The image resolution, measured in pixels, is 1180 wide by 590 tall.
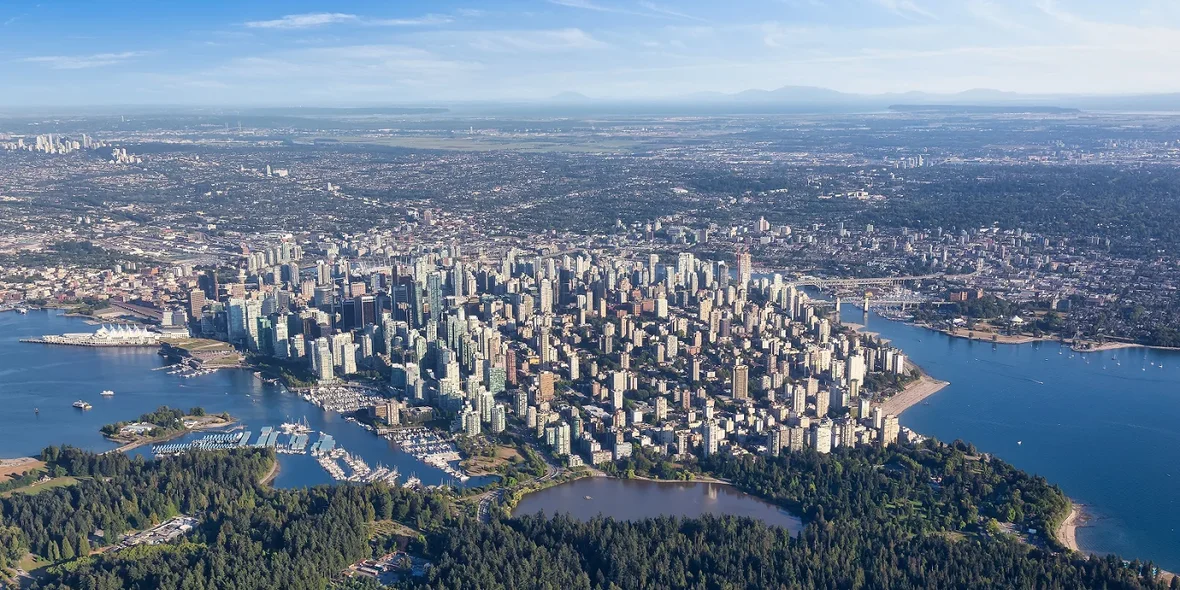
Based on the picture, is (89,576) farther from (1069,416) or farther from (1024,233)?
(1024,233)

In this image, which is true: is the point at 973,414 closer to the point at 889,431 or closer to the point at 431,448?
the point at 889,431

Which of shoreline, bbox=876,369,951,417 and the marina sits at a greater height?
shoreline, bbox=876,369,951,417

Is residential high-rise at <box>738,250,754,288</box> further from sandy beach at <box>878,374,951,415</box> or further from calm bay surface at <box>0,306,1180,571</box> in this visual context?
sandy beach at <box>878,374,951,415</box>

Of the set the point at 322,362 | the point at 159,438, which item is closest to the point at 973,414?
the point at 322,362

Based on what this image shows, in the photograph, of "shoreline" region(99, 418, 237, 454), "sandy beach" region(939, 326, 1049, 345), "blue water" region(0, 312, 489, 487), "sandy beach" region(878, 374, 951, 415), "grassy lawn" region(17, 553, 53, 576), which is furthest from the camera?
"sandy beach" region(939, 326, 1049, 345)

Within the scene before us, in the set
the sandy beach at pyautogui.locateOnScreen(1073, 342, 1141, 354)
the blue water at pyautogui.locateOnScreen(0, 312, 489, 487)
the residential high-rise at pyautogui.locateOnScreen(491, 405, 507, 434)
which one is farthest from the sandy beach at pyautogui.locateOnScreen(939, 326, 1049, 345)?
the blue water at pyautogui.locateOnScreen(0, 312, 489, 487)

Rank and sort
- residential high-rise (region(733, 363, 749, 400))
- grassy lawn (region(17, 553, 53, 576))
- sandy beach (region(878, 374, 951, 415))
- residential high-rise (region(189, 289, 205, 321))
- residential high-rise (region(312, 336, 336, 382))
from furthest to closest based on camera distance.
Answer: residential high-rise (region(189, 289, 205, 321)), residential high-rise (region(312, 336, 336, 382)), residential high-rise (region(733, 363, 749, 400)), sandy beach (region(878, 374, 951, 415)), grassy lawn (region(17, 553, 53, 576))

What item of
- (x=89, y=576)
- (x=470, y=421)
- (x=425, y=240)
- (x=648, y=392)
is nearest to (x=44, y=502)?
(x=89, y=576)

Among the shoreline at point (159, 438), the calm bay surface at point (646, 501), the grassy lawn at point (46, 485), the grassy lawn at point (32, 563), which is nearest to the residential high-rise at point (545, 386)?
the calm bay surface at point (646, 501)
